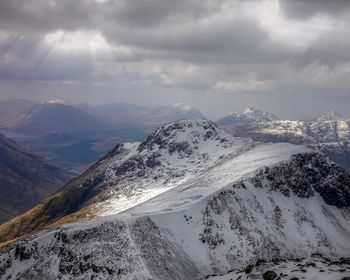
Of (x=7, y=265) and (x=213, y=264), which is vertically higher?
(x=7, y=265)

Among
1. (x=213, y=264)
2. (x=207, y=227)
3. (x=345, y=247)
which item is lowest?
(x=345, y=247)

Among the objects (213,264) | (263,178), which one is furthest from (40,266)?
(263,178)

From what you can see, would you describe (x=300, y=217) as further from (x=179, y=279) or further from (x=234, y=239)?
(x=179, y=279)

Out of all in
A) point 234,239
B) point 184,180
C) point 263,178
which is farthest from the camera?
point 184,180

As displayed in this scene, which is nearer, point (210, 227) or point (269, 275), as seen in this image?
point (269, 275)

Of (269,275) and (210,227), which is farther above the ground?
(269,275)

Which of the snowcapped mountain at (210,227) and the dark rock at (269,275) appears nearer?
the dark rock at (269,275)

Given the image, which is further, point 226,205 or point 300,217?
point 300,217

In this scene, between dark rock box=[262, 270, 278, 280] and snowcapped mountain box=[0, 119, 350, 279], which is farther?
snowcapped mountain box=[0, 119, 350, 279]
